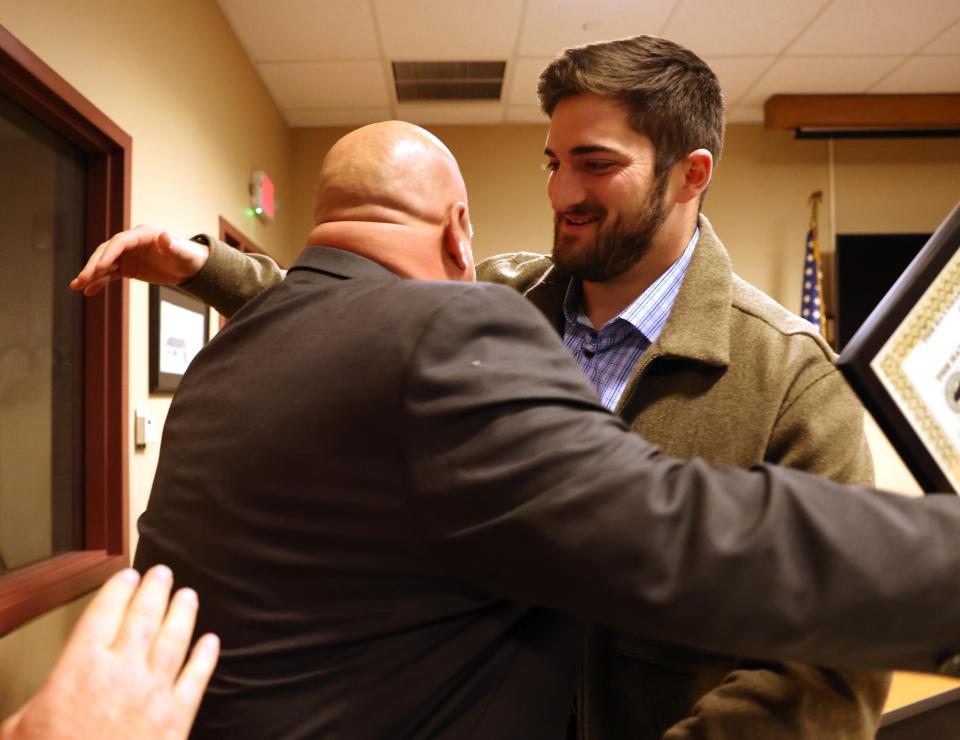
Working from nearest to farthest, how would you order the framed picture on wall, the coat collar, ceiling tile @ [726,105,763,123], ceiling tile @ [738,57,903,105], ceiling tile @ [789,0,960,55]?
1. the coat collar
2. the framed picture on wall
3. ceiling tile @ [789,0,960,55]
4. ceiling tile @ [738,57,903,105]
5. ceiling tile @ [726,105,763,123]

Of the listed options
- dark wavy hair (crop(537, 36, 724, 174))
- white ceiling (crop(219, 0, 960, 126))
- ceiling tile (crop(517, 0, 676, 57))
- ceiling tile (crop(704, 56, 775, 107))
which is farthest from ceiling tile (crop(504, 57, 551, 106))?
Result: dark wavy hair (crop(537, 36, 724, 174))

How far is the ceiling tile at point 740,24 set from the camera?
3.69 metres

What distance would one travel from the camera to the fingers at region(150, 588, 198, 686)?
A: 65 cm

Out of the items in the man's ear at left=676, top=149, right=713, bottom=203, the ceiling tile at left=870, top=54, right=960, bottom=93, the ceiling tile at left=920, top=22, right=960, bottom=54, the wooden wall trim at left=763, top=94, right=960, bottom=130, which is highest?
the ceiling tile at left=870, top=54, right=960, bottom=93

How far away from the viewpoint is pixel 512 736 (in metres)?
0.81

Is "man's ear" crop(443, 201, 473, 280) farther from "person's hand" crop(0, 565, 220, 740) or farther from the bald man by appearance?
"person's hand" crop(0, 565, 220, 740)

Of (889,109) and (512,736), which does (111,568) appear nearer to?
(512,736)

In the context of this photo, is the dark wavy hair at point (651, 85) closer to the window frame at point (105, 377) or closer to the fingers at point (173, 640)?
the fingers at point (173, 640)

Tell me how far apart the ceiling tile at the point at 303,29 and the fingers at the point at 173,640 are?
136 inches

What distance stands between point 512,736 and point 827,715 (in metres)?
0.36

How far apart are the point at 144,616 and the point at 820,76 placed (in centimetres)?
492

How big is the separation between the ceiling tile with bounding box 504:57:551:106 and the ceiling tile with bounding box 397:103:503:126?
0.55ft

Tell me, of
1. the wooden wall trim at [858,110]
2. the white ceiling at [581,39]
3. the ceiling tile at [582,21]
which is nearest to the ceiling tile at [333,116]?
the white ceiling at [581,39]

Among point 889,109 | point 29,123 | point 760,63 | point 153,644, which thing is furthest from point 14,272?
point 889,109
